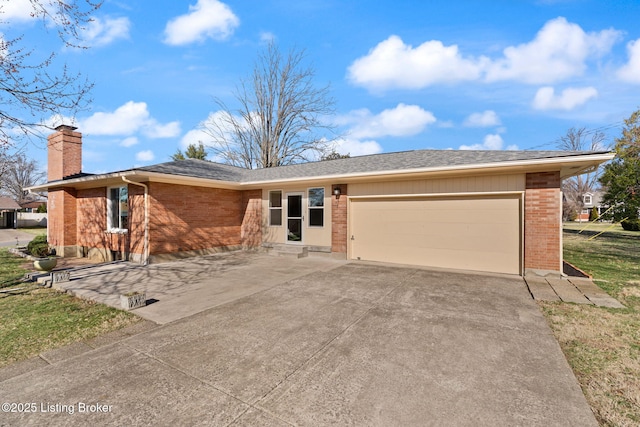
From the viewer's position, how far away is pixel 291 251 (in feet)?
33.5

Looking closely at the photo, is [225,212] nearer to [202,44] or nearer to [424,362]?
[202,44]

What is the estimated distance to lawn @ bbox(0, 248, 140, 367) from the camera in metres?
3.50

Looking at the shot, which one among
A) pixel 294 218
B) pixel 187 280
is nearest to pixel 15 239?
pixel 187 280

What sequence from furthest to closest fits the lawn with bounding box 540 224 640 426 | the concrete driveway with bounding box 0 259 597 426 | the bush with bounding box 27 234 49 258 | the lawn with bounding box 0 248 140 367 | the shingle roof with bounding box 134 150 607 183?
1. the bush with bounding box 27 234 49 258
2. the shingle roof with bounding box 134 150 607 183
3. the lawn with bounding box 0 248 140 367
4. the lawn with bounding box 540 224 640 426
5. the concrete driveway with bounding box 0 259 597 426

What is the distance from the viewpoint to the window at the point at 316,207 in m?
10.2

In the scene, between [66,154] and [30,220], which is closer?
[66,154]

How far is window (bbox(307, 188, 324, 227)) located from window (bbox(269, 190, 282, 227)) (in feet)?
4.69

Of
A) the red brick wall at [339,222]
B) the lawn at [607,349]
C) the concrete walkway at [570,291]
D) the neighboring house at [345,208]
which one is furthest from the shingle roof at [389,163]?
the lawn at [607,349]

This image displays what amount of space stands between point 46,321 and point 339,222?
7455 mm

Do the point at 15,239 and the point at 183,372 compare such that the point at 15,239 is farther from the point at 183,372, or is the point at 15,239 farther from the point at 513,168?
the point at 513,168

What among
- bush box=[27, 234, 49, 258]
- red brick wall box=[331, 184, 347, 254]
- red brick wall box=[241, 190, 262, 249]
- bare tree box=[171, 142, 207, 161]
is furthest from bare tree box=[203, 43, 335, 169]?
bush box=[27, 234, 49, 258]

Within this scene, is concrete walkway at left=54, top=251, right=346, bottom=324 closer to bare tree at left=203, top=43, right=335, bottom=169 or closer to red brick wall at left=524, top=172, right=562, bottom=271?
red brick wall at left=524, top=172, right=562, bottom=271

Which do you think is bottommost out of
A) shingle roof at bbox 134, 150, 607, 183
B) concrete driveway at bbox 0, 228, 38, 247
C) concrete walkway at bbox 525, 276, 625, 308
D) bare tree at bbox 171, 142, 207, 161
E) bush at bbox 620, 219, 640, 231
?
concrete driveway at bbox 0, 228, 38, 247

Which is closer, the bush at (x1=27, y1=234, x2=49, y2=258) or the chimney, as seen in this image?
the bush at (x1=27, y1=234, x2=49, y2=258)
